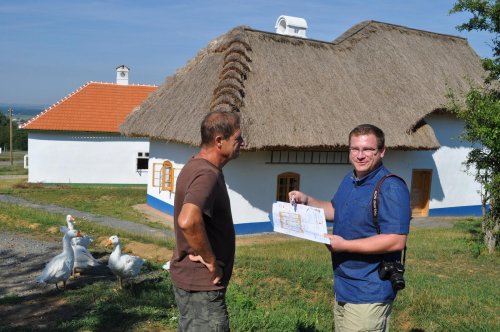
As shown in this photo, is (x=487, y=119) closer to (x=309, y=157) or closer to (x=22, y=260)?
(x=309, y=157)

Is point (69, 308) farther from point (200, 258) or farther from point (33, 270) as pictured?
point (200, 258)

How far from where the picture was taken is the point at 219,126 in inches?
119

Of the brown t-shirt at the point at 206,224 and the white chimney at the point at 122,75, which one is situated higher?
the white chimney at the point at 122,75

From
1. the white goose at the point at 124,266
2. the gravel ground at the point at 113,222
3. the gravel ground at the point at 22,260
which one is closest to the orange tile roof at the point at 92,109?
the gravel ground at the point at 113,222

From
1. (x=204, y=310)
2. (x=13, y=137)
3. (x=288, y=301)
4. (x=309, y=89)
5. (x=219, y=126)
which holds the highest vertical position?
(x=309, y=89)

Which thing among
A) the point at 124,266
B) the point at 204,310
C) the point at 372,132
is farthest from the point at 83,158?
the point at 372,132

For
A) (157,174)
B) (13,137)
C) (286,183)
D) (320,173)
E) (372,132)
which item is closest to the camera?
(372,132)

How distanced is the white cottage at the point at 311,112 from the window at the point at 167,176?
0.03 meters

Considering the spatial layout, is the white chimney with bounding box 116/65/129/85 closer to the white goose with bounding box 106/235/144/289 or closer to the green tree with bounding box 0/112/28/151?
the white goose with bounding box 106/235/144/289

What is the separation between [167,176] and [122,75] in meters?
11.4

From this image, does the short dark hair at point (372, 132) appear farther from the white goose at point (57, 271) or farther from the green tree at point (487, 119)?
the green tree at point (487, 119)

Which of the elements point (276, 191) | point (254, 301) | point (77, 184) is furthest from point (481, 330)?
point (77, 184)

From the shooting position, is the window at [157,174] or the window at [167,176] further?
the window at [157,174]

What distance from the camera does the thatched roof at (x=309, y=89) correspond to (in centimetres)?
1306
